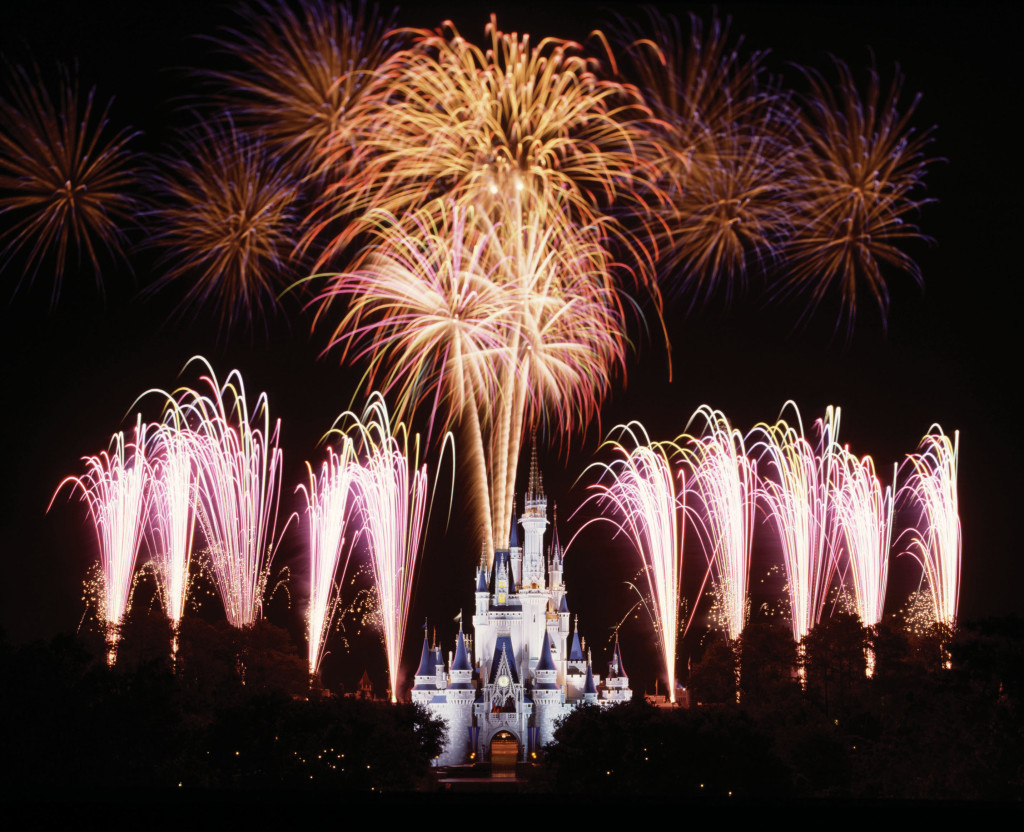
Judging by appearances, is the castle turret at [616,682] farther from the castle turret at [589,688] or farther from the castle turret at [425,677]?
the castle turret at [425,677]

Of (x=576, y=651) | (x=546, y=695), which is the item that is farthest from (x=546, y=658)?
(x=576, y=651)

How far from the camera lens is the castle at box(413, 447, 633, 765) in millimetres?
92625

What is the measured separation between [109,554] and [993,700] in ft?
125

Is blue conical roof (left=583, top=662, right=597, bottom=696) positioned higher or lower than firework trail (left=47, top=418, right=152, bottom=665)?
lower

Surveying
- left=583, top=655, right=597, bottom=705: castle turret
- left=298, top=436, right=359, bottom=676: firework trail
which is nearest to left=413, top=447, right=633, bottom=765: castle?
left=583, top=655, right=597, bottom=705: castle turret

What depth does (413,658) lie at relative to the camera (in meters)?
100

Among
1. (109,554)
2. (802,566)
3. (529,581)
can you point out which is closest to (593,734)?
(802,566)

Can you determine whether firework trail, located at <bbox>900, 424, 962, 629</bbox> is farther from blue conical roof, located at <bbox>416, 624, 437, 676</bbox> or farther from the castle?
blue conical roof, located at <bbox>416, 624, 437, 676</bbox>

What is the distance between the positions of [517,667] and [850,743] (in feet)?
151

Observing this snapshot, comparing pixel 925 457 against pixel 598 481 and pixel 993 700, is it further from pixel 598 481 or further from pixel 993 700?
pixel 598 481

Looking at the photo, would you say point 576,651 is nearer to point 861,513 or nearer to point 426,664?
point 426,664

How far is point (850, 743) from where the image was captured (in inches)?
2126

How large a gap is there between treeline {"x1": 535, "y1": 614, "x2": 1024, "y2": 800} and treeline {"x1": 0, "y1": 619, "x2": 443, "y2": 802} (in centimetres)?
760

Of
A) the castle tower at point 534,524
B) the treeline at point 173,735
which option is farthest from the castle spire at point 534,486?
the treeline at point 173,735
